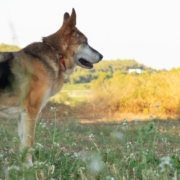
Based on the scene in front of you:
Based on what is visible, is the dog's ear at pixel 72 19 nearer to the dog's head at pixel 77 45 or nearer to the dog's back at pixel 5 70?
the dog's head at pixel 77 45

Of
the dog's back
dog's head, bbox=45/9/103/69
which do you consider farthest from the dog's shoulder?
the dog's back

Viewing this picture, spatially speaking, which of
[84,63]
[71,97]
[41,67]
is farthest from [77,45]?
[71,97]

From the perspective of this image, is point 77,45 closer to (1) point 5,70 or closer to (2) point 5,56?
(2) point 5,56

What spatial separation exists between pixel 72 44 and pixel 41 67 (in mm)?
853

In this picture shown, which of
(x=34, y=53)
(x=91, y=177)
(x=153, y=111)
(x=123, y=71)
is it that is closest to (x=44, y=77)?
(x=34, y=53)

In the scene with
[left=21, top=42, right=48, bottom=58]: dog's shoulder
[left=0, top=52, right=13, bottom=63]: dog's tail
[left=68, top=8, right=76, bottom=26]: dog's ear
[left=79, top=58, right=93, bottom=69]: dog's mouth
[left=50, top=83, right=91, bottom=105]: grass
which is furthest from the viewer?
[left=50, top=83, right=91, bottom=105]: grass

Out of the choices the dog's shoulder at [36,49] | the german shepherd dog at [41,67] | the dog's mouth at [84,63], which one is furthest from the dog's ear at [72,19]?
the dog's mouth at [84,63]

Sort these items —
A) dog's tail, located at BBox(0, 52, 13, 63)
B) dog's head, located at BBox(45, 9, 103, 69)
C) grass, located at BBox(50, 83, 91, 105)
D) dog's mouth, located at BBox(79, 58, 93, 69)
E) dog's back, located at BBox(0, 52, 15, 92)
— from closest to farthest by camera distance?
dog's back, located at BBox(0, 52, 15, 92), dog's tail, located at BBox(0, 52, 13, 63), dog's head, located at BBox(45, 9, 103, 69), dog's mouth, located at BBox(79, 58, 93, 69), grass, located at BBox(50, 83, 91, 105)

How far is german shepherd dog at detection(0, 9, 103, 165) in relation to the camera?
5285 mm

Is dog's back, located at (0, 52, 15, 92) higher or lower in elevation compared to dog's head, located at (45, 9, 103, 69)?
lower

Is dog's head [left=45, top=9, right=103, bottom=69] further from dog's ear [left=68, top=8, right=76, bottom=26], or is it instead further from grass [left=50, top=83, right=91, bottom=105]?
grass [left=50, top=83, right=91, bottom=105]

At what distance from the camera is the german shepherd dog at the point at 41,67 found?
17.3 ft

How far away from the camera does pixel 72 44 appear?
6543mm

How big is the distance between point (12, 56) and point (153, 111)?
12867 millimetres
